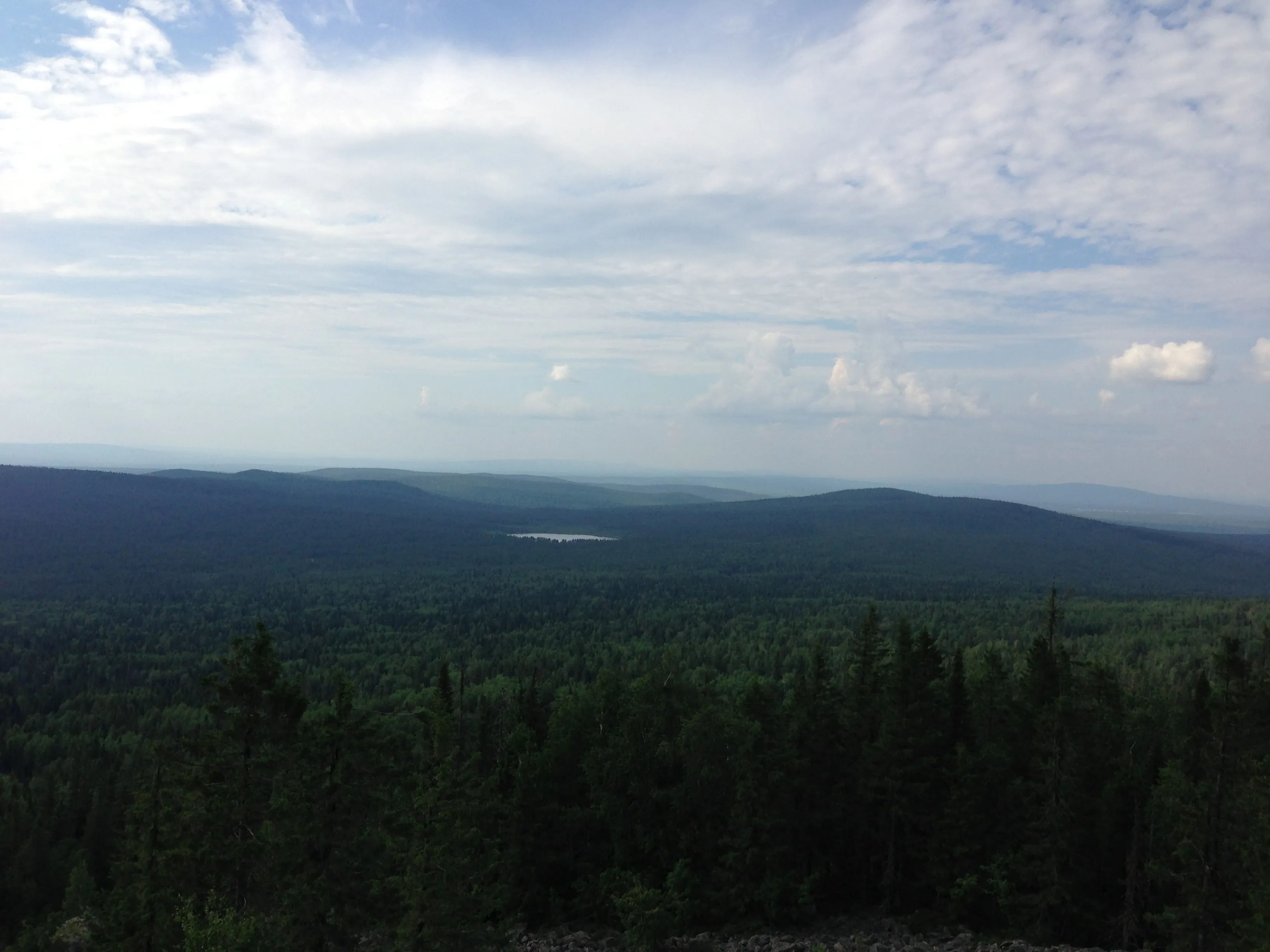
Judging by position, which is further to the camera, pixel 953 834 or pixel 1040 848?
pixel 953 834

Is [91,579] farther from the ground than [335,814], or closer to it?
closer to it

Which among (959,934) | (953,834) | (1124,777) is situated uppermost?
(1124,777)

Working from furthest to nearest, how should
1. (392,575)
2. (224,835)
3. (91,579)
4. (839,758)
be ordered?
(392,575), (91,579), (839,758), (224,835)

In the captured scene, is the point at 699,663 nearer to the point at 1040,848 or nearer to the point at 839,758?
the point at 839,758

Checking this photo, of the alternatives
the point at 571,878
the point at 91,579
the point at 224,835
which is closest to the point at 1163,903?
the point at 571,878

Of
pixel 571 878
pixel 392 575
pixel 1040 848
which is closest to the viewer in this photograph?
pixel 1040 848

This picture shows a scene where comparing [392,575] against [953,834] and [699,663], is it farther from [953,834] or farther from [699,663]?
[953,834]

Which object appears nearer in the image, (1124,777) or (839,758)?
(1124,777)

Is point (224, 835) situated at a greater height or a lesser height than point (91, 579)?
greater

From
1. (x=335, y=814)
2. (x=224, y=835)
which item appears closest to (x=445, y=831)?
(x=335, y=814)
